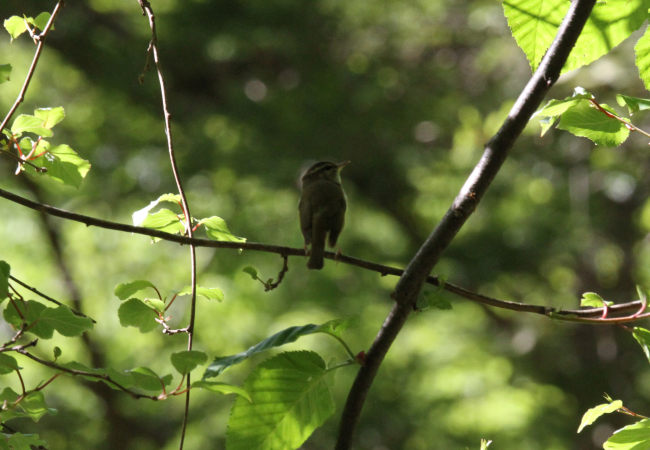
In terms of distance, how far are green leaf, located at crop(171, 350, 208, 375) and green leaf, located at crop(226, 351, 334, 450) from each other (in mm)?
244

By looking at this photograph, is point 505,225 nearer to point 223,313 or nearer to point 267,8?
point 223,313

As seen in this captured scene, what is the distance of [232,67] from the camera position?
8281 mm

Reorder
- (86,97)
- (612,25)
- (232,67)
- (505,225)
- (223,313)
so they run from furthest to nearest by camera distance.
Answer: (232,67), (86,97), (505,225), (223,313), (612,25)

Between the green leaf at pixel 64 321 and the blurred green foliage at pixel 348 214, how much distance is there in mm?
→ 5026

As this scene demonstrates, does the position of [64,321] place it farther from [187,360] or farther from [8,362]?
[187,360]

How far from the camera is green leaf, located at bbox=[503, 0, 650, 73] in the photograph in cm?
128

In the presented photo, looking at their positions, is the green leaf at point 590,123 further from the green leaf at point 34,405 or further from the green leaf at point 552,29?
the green leaf at point 34,405

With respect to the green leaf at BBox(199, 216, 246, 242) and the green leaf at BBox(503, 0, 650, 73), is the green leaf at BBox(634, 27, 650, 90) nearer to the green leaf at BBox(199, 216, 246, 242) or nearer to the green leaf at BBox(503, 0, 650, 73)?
the green leaf at BBox(503, 0, 650, 73)

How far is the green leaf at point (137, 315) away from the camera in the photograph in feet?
4.19

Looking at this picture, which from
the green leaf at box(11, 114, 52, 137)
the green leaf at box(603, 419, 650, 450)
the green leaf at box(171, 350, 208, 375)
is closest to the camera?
the green leaf at box(171, 350, 208, 375)

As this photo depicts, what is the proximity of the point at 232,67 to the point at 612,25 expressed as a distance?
7.47 metres

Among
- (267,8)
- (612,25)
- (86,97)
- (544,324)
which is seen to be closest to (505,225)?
(544,324)

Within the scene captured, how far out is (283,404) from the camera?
1256 millimetres

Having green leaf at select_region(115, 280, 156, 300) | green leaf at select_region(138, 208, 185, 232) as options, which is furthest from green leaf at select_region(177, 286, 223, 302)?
green leaf at select_region(138, 208, 185, 232)
